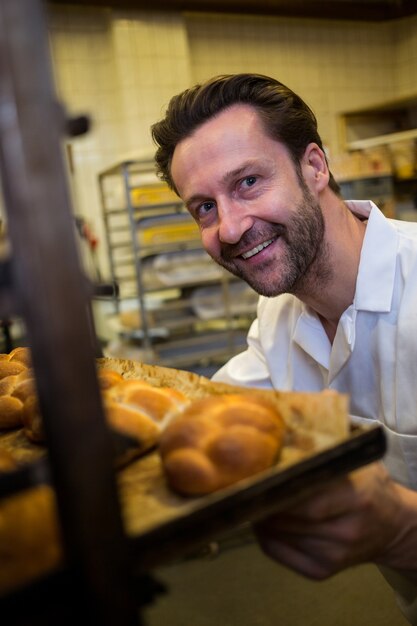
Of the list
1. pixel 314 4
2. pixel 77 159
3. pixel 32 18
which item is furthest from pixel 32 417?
pixel 314 4

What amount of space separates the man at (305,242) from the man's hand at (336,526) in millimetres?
671

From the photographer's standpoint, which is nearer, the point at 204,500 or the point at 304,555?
the point at 204,500

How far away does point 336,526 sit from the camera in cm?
76

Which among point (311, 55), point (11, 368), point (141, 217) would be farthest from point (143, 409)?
point (311, 55)

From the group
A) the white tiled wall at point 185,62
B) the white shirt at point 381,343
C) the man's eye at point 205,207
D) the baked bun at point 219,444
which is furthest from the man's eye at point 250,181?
the white tiled wall at point 185,62

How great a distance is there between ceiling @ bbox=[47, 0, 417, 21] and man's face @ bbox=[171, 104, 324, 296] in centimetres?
430

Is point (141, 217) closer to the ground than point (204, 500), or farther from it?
farther from it

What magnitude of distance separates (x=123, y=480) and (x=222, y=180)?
94 cm

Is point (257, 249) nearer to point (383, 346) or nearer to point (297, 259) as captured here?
point (297, 259)

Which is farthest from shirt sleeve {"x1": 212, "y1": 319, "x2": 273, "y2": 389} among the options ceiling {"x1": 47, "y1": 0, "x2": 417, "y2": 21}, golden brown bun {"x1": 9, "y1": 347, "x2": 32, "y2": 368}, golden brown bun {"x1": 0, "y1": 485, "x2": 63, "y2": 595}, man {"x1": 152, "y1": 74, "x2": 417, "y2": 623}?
ceiling {"x1": 47, "y1": 0, "x2": 417, "y2": 21}

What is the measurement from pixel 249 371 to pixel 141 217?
257 centimetres

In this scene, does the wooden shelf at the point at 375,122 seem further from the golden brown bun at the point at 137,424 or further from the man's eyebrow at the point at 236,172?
the golden brown bun at the point at 137,424

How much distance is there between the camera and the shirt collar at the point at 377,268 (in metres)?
1.51

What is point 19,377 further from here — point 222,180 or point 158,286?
point 158,286
